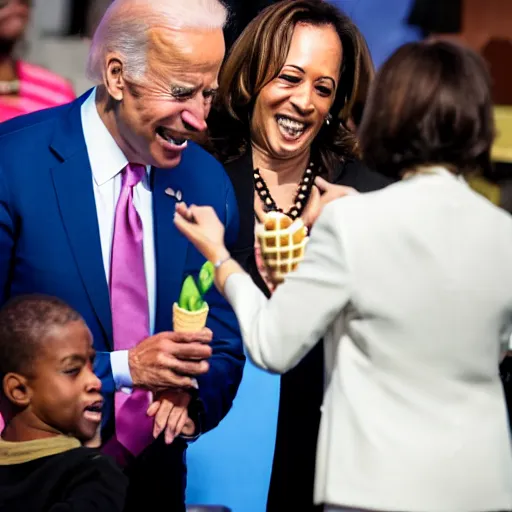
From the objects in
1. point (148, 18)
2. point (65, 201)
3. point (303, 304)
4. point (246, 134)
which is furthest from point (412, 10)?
point (303, 304)

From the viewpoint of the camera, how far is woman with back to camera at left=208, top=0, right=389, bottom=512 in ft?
10.2

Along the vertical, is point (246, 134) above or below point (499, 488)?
above

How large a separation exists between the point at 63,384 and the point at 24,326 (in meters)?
0.17

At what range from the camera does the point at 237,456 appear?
321cm

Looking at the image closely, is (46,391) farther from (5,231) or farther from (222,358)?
(222,358)

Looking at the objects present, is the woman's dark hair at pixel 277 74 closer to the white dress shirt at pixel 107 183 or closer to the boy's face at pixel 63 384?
the white dress shirt at pixel 107 183

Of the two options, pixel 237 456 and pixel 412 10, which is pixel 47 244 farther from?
pixel 412 10

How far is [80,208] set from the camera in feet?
9.19

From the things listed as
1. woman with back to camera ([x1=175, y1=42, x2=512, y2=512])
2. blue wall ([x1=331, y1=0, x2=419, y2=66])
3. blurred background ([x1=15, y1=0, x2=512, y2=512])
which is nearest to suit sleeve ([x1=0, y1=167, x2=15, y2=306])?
blurred background ([x1=15, y1=0, x2=512, y2=512])

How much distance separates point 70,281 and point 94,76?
1.72 feet

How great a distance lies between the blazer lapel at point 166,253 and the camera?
2.89 metres

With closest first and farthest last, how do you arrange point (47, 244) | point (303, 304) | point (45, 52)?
point (303, 304), point (47, 244), point (45, 52)

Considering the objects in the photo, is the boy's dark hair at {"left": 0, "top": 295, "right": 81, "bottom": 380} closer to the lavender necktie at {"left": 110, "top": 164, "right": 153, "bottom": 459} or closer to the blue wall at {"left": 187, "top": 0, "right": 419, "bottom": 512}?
the lavender necktie at {"left": 110, "top": 164, "right": 153, "bottom": 459}

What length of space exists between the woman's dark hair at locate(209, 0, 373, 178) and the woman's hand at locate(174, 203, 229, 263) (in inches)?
27.6
